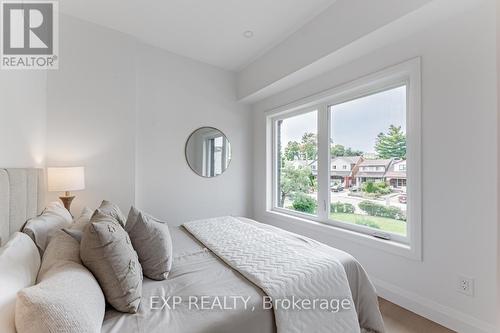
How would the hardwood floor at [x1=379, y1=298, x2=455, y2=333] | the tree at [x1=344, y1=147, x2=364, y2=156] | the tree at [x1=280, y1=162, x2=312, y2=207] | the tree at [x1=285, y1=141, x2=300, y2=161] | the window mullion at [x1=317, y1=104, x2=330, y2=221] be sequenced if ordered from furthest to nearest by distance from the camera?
the tree at [x1=285, y1=141, x2=300, y2=161] < the tree at [x1=280, y1=162, x2=312, y2=207] < the window mullion at [x1=317, y1=104, x2=330, y2=221] < the tree at [x1=344, y1=147, x2=364, y2=156] < the hardwood floor at [x1=379, y1=298, x2=455, y2=333]

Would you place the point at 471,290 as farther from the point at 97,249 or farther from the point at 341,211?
the point at 97,249

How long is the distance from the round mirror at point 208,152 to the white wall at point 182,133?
0.28 feet

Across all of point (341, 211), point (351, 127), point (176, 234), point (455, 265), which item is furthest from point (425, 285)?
point (176, 234)

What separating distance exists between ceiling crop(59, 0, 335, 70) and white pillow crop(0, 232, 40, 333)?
2.41 metres

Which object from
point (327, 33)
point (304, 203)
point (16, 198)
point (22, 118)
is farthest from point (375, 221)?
point (22, 118)

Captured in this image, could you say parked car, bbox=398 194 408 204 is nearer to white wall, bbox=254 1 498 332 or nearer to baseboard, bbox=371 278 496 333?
white wall, bbox=254 1 498 332

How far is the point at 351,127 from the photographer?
2.74 m

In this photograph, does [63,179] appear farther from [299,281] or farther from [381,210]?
[381,210]

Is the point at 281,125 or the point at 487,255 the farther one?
the point at 281,125

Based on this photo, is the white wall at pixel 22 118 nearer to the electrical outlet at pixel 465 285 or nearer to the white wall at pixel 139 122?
the white wall at pixel 139 122

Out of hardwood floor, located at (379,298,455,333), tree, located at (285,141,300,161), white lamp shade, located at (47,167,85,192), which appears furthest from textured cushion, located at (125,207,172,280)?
tree, located at (285,141,300,161)

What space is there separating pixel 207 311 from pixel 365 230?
195 cm

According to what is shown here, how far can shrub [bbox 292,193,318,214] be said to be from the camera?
3.27 meters

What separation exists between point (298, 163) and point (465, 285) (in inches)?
84.9
